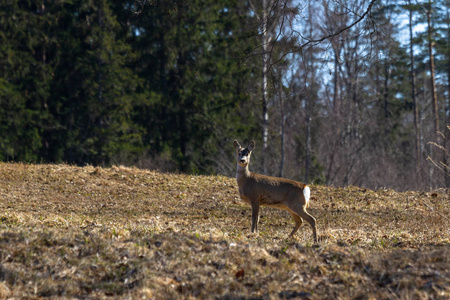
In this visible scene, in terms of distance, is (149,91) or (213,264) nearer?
(213,264)

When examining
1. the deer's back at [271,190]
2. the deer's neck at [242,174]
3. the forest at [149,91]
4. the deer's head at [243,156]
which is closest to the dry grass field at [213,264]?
the deer's back at [271,190]

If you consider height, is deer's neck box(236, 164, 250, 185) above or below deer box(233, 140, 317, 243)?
above

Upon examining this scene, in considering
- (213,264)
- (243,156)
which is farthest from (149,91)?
(213,264)

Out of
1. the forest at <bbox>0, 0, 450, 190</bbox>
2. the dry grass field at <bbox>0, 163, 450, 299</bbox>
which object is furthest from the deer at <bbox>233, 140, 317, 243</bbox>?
the forest at <bbox>0, 0, 450, 190</bbox>

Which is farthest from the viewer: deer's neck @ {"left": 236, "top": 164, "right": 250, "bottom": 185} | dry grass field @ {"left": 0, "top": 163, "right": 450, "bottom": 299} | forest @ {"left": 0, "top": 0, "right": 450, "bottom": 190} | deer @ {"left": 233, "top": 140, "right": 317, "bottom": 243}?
forest @ {"left": 0, "top": 0, "right": 450, "bottom": 190}

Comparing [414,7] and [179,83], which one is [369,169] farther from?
[179,83]

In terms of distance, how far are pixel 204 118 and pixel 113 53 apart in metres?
5.56

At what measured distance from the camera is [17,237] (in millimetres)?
7230

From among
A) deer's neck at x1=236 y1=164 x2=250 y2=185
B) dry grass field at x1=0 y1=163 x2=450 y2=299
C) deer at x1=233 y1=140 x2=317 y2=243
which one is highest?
deer's neck at x1=236 y1=164 x2=250 y2=185

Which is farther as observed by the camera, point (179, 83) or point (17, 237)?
point (179, 83)

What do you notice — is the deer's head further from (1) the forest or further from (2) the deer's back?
(1) the forest

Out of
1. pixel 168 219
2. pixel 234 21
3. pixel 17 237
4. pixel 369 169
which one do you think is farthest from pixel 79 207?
pixel 369 169

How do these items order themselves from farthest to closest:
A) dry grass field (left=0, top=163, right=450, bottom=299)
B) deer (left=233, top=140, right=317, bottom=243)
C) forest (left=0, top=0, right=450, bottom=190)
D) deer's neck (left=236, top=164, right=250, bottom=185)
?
forest (left=0, top=0, right=450, bottom=190), deer's neck (left=236, top=164, right=250, bottom=185), deer (left=233, top=140, right=317, bottom=243), dry grass field (left=0, top=163, right=450, bottom=299)

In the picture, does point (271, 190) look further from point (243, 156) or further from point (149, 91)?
point (149, 91)
